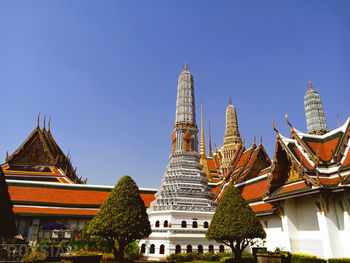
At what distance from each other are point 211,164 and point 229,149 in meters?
4.28

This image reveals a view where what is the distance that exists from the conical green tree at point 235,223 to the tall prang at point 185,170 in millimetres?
5974

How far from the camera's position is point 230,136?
44.6 m

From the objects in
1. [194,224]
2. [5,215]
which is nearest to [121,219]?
[5,215]

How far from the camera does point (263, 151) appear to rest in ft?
84.1

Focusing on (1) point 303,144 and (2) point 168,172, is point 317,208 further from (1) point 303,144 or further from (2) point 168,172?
(2) point 168,172

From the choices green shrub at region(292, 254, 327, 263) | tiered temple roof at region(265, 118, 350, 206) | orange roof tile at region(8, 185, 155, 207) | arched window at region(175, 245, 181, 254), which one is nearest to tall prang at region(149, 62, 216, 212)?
arched window at region(175, 245, 181, 254)

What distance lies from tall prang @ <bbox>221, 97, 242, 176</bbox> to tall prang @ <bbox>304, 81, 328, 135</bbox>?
12.0 m

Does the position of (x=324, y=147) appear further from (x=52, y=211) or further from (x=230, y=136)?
(x=230, y=136)

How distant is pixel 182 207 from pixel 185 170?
380 centimetres

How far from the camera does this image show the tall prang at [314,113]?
43.1m

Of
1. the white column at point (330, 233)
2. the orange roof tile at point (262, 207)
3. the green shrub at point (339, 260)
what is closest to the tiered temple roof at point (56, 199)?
the orange roof tile at point (262, 207)

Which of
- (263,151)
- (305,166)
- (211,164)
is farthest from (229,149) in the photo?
(305,166)

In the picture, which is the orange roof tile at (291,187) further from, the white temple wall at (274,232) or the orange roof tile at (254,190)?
the orange roof tile at (254,190)

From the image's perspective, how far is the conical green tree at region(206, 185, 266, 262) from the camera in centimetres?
1141
